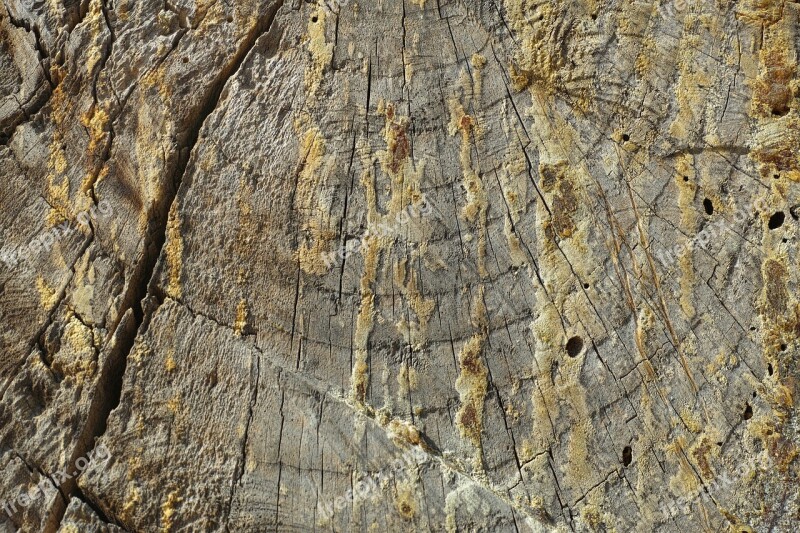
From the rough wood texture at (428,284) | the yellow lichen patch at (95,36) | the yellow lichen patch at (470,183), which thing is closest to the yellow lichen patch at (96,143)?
the rough wood texture at (428,284)

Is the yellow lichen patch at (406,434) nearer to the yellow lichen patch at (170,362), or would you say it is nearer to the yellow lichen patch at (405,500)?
the yellow lichen patch at (405,500)

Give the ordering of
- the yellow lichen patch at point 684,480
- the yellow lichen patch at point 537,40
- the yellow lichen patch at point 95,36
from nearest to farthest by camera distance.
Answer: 1. the yellow lichen patch at point 684,480
2. the yellow lichen patch at point 537,40
3. the yellow lichen patch at point 95,36

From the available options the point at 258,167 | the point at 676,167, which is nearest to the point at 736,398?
the point at 676,167

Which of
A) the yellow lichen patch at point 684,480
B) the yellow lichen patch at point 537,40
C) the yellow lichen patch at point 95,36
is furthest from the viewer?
the yellow lichen patch at point 95,36

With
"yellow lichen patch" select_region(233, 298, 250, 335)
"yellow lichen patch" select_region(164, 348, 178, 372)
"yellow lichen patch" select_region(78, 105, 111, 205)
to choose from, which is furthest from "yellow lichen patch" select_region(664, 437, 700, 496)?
"yellow lichen patch" select_region(78, 105, 111, 205)

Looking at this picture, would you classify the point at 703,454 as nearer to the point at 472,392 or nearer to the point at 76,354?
the point at 472,392

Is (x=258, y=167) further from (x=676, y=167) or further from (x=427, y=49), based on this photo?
(x=676, y=167)

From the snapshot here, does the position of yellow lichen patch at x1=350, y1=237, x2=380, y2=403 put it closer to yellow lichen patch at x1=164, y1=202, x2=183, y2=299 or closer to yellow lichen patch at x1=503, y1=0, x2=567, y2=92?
yellow lichen patch at x1=164, y1=202, x2=183, y2=299

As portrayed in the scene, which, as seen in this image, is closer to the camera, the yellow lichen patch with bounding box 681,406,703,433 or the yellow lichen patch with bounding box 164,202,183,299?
the yellow lichen patch with bounding box 681,406,703,433
